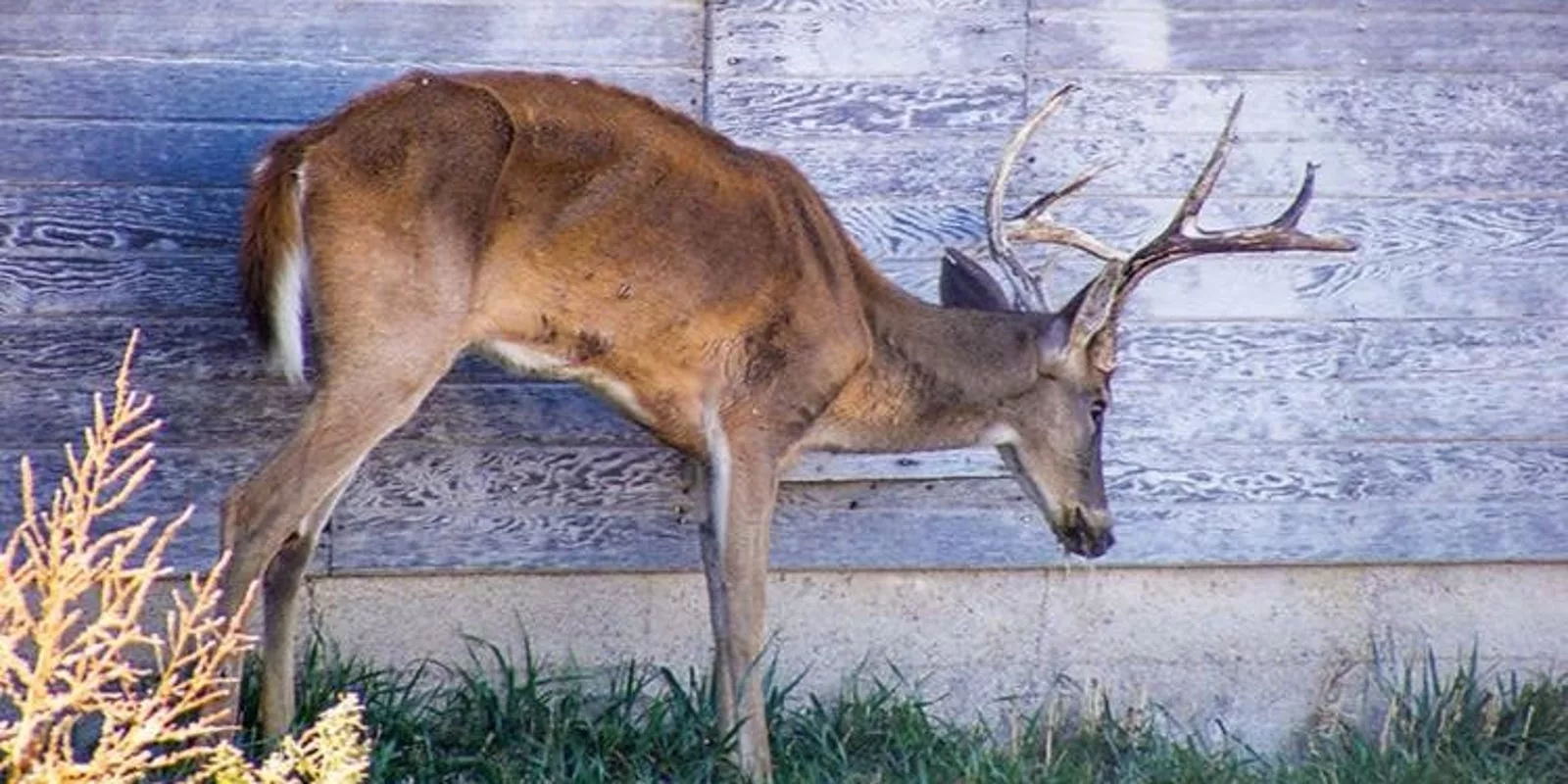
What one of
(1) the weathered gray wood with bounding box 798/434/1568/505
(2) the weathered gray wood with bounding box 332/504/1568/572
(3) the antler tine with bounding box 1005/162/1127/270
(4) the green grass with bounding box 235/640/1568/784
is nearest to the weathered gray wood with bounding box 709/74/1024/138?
(3) the antler tine with bounding box 1005/162/1127/270

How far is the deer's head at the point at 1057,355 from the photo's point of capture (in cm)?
716

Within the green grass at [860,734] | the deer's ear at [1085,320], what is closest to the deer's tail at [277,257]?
the green grass at [860,734]

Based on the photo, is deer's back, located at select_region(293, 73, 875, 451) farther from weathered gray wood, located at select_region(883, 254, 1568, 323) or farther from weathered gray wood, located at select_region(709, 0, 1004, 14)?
weathered gray wood, located at select_region(883, 254, 1568, 323)

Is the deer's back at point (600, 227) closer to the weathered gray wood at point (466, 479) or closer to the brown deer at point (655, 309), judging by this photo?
the brown deer at point (655, 309)

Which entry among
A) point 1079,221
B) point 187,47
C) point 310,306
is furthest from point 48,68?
point 1079,221

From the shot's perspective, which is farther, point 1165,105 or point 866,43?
point 1165,105

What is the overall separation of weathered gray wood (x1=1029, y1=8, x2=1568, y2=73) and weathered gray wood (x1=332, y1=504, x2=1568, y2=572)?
1238mm

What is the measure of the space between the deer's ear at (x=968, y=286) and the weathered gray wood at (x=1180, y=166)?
19 centimetres

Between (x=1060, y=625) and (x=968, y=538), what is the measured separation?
40cm

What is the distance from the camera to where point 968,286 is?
7.38 metres

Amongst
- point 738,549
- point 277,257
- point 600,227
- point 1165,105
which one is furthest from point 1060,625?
point 277,257

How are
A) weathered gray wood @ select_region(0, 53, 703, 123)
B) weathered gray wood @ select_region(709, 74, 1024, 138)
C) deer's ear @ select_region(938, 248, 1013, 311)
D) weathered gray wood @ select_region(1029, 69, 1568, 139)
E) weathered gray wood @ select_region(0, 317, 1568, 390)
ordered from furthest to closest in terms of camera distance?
weathered gray wood @ select_region(0, 317, 1568, 390) < weathered gray wood @ select_region(1029, 69, 1568, 139) < deer's ear @ select_region(938, 248, 1013, 311) < weathered gray wood @ select_region(709, 74, 1024, 138) < weathered gray wood @ select_region(0, 53, 703, 123)

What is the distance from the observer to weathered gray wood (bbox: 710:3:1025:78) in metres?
7.22

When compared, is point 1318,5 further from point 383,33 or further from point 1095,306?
point 383,33
